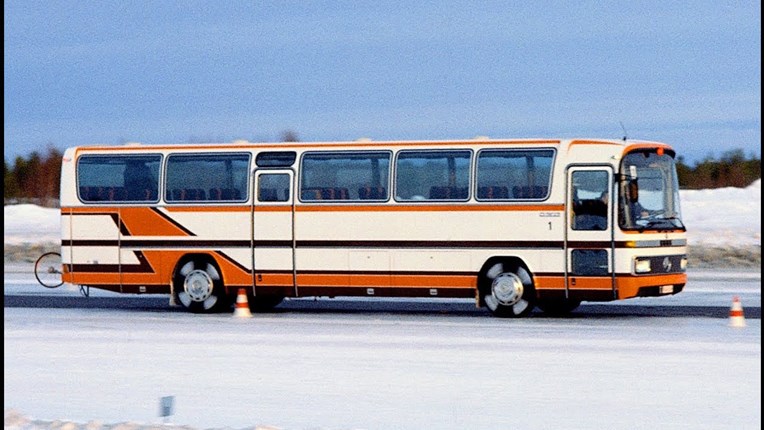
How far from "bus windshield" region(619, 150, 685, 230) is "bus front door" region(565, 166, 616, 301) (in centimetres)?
23

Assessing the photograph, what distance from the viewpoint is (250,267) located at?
2217 cm

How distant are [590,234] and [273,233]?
507 cm

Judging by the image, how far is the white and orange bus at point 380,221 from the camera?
2045cm

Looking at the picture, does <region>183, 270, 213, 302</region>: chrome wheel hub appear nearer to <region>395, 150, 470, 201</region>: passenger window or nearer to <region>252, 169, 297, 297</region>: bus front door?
<region>252, 169, 297, 297</region>: bus front door

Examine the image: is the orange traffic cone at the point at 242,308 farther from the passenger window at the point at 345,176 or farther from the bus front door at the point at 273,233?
the passenger window at the point at 345,176

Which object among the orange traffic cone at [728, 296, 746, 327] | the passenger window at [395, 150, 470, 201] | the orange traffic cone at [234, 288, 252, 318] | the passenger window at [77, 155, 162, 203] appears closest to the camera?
the orange traffic cone at [728, 296, 746, 327]

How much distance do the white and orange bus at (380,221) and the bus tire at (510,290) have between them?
0.07ft

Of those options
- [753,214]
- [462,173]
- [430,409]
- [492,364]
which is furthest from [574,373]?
[753,214]

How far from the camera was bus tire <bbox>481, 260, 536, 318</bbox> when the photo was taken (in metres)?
20.6

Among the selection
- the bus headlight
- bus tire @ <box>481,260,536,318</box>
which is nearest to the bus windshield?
the bus headlight

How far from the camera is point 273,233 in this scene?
72.3 feet

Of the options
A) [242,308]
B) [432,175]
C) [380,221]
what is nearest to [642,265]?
[432,175]

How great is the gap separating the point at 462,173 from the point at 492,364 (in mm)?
6486

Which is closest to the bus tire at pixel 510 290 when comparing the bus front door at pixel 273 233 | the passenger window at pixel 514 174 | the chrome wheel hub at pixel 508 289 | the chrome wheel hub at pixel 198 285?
the chrome wheel hub at pixel 508 289
